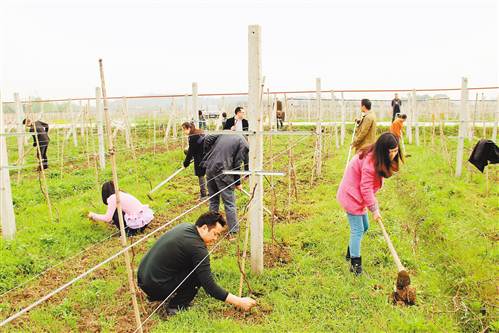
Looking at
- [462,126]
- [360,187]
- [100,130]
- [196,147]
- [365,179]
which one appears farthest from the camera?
[100,130]

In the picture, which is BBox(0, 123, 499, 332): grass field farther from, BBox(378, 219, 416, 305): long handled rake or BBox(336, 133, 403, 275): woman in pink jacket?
BBox(336, 133, 403, 275): woman in pink jacket

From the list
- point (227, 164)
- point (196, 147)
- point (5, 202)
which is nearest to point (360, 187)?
point (227, 164)

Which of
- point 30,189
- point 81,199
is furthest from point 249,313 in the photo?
point 30,189

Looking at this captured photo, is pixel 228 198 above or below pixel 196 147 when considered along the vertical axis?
below

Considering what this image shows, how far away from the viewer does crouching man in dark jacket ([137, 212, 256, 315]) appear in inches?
137

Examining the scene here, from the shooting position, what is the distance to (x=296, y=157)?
12.5 m

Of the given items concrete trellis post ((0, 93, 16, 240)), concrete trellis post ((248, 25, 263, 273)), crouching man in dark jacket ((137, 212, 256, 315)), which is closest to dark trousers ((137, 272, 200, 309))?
crouching man in dark jacket ((137, 212, 256, 315))

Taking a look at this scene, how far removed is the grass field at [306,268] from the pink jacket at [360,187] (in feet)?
2.52

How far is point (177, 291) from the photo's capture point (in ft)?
12.2

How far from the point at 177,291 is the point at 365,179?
204cm

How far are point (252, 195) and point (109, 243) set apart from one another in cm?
279

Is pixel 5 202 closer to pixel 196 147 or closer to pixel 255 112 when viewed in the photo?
pixel 196 147

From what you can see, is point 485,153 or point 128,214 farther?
point 485,153

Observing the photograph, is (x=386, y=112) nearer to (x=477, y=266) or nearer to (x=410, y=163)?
(x=410, y=163)
